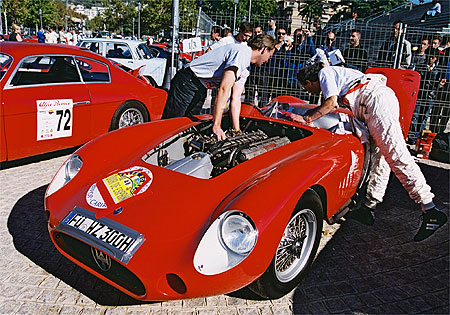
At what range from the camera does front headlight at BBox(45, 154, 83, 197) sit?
2.64 meters

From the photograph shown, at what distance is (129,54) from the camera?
10.7m

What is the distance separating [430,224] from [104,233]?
2.68 meters

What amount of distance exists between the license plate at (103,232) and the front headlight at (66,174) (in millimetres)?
487

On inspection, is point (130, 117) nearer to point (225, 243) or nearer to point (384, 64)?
point (225, 243)

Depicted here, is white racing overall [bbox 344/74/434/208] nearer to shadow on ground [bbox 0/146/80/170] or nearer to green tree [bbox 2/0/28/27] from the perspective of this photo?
shadow on ground [bbox 0/146/80/170]

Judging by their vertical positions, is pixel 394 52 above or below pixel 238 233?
above

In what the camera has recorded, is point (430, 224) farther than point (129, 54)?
No

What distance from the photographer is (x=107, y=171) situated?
270 centimetres

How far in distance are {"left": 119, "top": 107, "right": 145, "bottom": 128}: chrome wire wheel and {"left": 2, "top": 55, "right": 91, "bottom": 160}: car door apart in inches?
21.9

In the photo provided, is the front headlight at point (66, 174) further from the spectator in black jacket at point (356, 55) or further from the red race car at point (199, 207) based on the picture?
the spectator in black jacket at point (356, 55)

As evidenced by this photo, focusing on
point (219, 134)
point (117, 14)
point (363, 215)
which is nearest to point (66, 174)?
point (219, 134)

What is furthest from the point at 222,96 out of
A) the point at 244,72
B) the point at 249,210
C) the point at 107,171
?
the point at 249,210

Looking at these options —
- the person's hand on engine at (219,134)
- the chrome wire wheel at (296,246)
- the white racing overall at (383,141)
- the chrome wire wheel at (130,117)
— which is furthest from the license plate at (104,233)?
the chrome wire wheel at (130,117)

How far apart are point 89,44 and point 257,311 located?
407 inches
